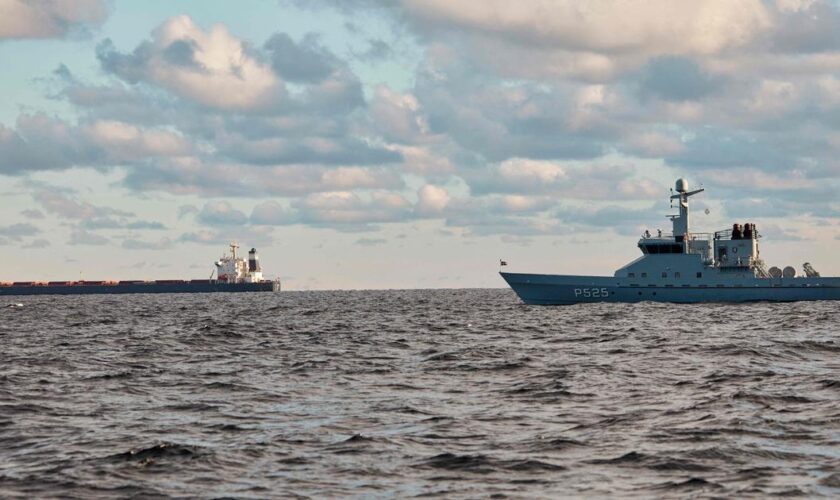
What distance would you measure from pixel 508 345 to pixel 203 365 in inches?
542

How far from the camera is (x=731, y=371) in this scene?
30156 millimetres

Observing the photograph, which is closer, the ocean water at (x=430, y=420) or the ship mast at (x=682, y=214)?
the ocean water at (x=430, y=420)

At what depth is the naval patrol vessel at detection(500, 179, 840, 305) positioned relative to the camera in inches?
3364

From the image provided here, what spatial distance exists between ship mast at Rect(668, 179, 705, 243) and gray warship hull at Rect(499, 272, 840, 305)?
4492mm

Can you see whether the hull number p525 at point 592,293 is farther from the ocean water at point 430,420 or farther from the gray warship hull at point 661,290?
the ocean water at point 430,420

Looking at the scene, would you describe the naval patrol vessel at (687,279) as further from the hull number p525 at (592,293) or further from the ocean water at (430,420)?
the ocean water at (430,420)

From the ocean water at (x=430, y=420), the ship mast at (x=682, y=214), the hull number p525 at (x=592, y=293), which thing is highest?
the ship mast at (x=682, y=214)

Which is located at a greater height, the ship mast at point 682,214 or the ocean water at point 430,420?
the ship mast at point 682,214

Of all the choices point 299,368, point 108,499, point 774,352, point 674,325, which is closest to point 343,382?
point 299,368

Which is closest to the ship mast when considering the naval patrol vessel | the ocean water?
the naval patrol vessel

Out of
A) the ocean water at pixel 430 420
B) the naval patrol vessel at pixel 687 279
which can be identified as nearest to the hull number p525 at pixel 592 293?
the naval patrol vessel at pixel 687 279

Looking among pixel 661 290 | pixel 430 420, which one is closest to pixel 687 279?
pixel 661 290

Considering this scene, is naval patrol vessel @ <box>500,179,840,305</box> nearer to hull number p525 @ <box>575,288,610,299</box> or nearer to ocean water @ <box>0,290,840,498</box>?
hull number p525 @ <box>575,288,610,299</box>

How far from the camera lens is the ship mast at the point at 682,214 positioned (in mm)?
86200
